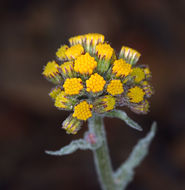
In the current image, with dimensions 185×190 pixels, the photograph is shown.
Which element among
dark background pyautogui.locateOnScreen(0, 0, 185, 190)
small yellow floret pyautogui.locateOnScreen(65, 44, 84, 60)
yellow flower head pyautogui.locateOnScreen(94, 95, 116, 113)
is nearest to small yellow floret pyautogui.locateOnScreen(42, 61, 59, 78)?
small yellow floret pyautogui.locateOnScreen(65, 44, 84, 60)

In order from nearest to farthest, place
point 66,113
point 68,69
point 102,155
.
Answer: point 68,69, point 102,155, point 66,113

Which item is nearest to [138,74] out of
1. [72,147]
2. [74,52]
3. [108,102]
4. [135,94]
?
[135,94]

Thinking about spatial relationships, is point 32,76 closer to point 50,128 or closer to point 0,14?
point 50,128

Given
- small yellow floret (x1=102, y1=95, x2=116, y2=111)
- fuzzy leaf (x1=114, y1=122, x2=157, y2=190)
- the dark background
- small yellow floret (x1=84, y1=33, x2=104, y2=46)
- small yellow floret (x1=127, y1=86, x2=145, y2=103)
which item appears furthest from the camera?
the dark background

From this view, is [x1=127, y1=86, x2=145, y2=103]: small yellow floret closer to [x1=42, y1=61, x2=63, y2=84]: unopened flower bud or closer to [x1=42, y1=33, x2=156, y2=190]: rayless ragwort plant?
[x1=42, y1=33, x2=156, y2=190]: rayless ragwort plant

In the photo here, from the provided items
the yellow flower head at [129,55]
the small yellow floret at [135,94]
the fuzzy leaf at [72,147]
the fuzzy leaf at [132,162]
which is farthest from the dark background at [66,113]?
the small yellow floret at [135,94]

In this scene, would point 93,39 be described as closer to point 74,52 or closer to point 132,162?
point 74,52

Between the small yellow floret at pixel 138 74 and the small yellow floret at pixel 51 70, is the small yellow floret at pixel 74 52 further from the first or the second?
the small yellow floret at pixel 138 74

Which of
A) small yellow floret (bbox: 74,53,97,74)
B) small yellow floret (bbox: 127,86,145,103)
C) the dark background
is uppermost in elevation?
Result: small yellow floret (bbox: 74,53,97,74)
